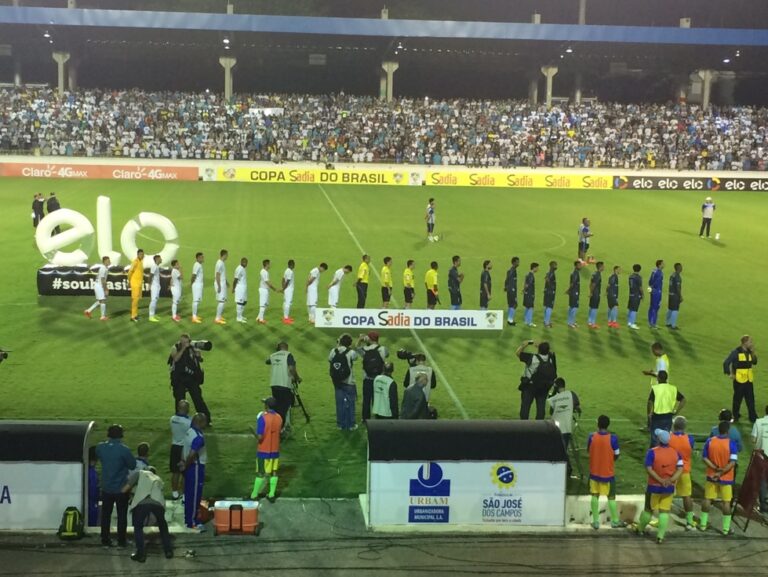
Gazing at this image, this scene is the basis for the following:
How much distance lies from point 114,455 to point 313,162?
46.9 meters

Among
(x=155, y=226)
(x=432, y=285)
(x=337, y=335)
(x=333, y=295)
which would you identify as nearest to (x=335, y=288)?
(x=333, y=295)

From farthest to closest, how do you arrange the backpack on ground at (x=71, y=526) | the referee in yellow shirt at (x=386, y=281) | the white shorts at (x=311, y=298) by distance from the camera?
the referee in yellow shirt at (x=386, y=281) < the white shorts at (x=311, y=298) < the backpack on ground at (x=71, y=526)

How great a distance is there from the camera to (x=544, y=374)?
46.1 feet

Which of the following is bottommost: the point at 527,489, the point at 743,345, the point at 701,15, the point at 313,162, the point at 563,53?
the point at 527,489

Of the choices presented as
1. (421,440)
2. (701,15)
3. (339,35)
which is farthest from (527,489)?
(701,15)

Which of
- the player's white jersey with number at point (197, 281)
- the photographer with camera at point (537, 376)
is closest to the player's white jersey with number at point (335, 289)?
the player's white jersey with number at point (197, 281)

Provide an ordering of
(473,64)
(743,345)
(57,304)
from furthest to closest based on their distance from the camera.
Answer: (473,64), (57,304), (743,345)

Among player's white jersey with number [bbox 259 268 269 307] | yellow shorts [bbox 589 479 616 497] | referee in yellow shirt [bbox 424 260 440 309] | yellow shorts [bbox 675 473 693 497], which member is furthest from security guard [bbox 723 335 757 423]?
player's white jersey with number [bbox 259 268 269 307]

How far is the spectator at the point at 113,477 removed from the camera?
1024cm

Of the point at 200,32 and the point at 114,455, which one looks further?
the point at 200,32

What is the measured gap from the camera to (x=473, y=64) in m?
69.2

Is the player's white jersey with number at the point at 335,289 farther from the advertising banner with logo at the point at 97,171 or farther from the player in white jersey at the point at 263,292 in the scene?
the advertising banner with logo at the point at 97,171

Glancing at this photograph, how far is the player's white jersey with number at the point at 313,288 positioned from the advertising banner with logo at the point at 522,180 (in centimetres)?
3307

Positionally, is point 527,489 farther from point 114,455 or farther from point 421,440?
point 114,455
